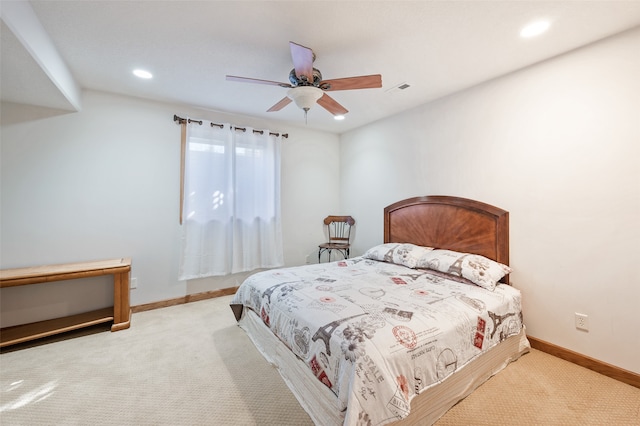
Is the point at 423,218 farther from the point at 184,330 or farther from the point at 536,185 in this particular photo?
the point at 184,330

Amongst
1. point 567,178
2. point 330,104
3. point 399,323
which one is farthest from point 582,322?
point 330,104

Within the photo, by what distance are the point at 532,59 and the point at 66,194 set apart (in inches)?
188

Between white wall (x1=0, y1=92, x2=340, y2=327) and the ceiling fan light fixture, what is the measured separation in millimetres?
1982

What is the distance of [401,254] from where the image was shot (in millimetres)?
3023

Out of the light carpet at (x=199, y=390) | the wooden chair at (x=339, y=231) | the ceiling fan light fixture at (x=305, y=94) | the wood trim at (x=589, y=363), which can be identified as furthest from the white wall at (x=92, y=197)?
the wood trim at (x=589, y=363)

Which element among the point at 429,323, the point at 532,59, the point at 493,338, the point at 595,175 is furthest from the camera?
the point at 532,59

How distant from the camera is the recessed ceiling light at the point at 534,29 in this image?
6.06 ft

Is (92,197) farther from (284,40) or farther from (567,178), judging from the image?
(567,178)

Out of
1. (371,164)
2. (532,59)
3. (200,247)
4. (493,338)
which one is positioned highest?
(532,59)

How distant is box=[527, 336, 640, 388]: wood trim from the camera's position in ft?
6.15

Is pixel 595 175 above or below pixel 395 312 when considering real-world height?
above

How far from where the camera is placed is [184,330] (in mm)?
2697

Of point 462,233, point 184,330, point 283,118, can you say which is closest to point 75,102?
point 283,118

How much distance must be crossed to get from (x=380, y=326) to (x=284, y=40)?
7.14ft
